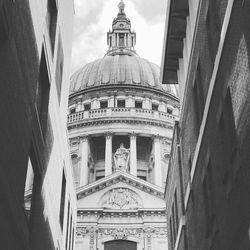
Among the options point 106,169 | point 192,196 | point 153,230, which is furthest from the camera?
point 106,169

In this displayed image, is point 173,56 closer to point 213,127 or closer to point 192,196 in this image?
point 192,196

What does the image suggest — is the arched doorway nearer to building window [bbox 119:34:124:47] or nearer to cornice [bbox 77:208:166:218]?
cornice [bbox 77:208:166:218]

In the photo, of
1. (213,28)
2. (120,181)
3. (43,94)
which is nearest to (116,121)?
(120,181)

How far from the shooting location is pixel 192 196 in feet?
59.8

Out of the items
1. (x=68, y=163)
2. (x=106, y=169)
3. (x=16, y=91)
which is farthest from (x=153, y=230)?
(x=16, y=91)

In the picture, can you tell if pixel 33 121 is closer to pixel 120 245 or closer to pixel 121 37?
pixel 120 245

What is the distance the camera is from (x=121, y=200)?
156ft

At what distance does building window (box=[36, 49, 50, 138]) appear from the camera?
53.2 feet

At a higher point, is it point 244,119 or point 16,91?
point 16,91

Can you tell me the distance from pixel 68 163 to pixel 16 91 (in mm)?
11271

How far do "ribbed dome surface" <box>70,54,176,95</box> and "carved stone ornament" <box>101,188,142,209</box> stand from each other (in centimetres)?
3002

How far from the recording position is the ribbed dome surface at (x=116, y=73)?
250ft

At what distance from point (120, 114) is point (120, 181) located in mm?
22120

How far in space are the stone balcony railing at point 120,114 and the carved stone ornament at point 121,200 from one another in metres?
22.6
